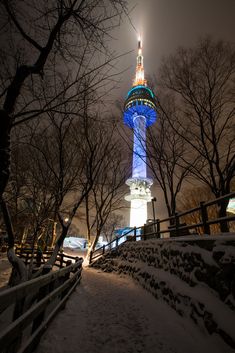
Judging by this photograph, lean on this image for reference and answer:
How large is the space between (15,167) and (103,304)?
997 centimetres

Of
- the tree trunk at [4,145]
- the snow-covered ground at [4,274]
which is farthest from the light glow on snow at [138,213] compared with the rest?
the tree trunk at [4,145]

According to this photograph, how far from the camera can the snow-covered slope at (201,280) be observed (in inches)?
126

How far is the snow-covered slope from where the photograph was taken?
10.5ft

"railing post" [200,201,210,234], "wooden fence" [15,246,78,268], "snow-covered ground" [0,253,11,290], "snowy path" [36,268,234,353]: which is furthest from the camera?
"wooden fence" [15,246,78,268]

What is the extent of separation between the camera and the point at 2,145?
3459 millimetres

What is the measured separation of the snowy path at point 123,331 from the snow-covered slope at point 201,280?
0.25 meters

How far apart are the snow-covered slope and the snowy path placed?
0.25 metres

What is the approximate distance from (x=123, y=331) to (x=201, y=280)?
6.35 ft

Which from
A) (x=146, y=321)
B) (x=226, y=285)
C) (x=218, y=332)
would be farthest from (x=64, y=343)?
(x=226, y=285)

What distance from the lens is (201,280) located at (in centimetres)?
410

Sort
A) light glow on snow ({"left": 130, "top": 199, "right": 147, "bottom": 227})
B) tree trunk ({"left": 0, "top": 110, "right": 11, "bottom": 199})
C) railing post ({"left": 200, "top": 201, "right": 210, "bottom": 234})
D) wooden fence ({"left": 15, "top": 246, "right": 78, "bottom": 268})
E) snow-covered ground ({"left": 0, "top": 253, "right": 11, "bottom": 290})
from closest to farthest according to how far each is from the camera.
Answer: tree trunk ({"left": 0, "top": 110, "right": 11, "bottom": 199})
railing post ({"left": 200, "top": 201, "right": 210, "bottom": 234})
snow-covered ground ({"left": 0, "top": 253, "right": 11, "bottom": 290})
wooden fence ({"left": 15, "top": 246, "right": 78, "bottom": 268})
light glow on snow ({"left": 130, "top": 199, "right": 147, "bottom": 227})

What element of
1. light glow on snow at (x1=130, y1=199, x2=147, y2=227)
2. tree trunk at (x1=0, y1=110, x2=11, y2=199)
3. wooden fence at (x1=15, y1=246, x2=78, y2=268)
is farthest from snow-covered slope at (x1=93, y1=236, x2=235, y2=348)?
light glow on snow at (x1=130, y1=199, x2=147, y2=227)

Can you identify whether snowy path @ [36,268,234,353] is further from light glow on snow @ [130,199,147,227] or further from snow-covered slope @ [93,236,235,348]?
light glow on snow @ [130,199,147,227]

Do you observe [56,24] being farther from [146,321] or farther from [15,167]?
[15,167]
